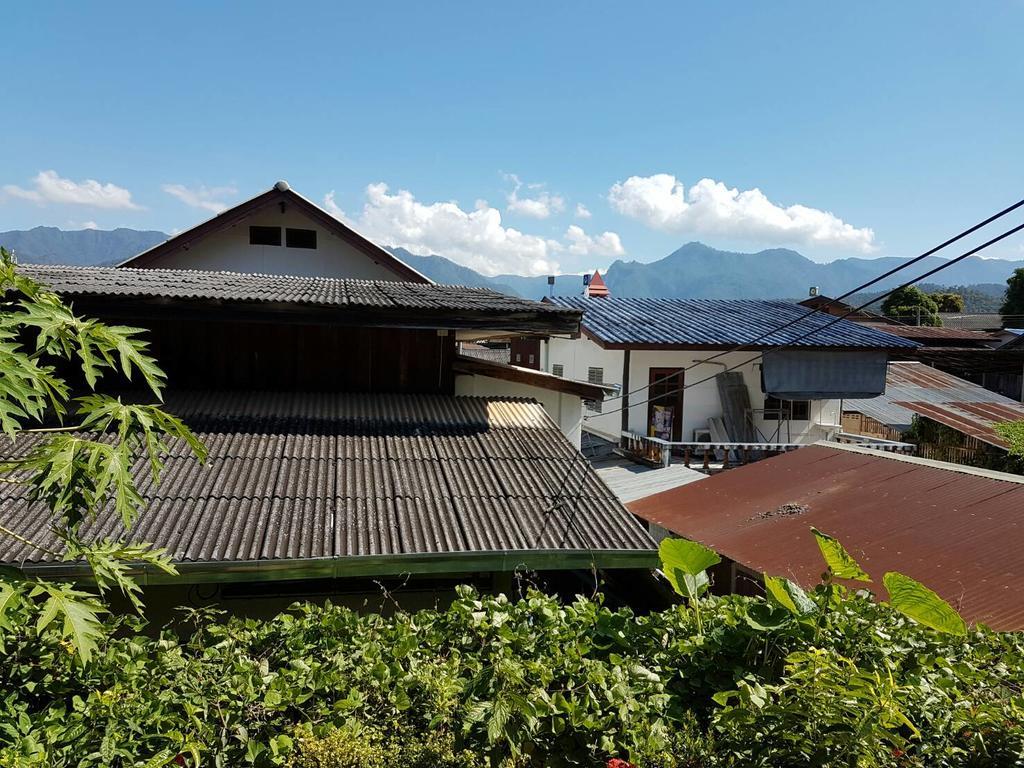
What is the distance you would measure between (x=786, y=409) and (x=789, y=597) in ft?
55.3

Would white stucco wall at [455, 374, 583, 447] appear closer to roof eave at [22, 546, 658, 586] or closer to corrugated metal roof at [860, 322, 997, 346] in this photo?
roof eave at [22, 546, 658, 586]

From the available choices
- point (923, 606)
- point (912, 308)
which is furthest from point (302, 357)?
point (912, 308)

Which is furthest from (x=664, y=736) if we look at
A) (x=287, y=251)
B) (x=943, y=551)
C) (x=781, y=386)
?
(x=781, y=386)

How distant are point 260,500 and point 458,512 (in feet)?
5.49

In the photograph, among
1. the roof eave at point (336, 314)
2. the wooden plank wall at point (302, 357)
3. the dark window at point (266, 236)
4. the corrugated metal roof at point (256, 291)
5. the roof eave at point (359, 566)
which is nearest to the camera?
the roof eave at point (359, 566)

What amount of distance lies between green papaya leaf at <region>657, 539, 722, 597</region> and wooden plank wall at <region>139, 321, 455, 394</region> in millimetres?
5152

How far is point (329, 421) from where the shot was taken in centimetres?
659

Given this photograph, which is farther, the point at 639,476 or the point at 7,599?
the point at 639,476

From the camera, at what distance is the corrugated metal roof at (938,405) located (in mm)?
17625

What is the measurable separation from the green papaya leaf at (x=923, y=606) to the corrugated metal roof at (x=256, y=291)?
448cm

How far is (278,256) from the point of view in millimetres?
14898

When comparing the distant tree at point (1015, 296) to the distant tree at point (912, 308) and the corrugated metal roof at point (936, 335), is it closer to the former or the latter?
the distant tree at point (912, 308)

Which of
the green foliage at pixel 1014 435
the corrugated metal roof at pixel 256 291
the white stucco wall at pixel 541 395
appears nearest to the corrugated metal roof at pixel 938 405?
the green foliage at pixel 1014 435

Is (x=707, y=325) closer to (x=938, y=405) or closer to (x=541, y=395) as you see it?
(x=938, y=405)
